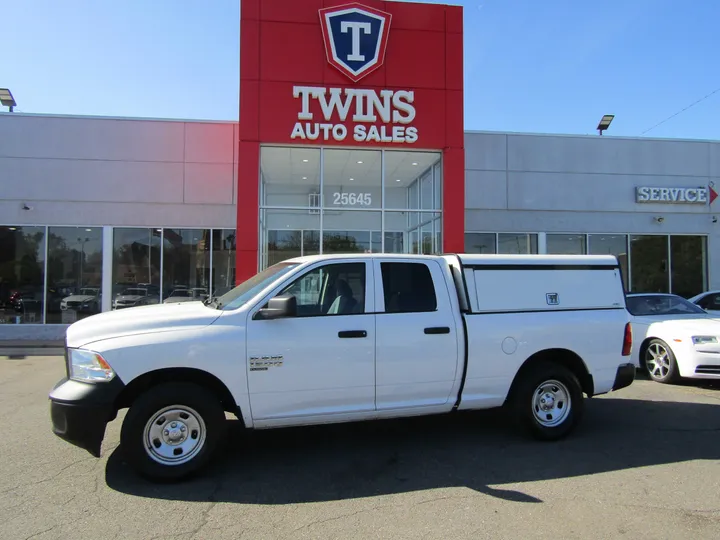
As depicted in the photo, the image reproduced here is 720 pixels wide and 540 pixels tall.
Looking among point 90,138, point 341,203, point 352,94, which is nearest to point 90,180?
point 90,138

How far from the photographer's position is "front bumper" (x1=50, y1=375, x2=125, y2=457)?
12.7 ft

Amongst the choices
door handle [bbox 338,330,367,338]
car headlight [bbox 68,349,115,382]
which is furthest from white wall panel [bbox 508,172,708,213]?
car headlight [bbox 68,349,115,382]

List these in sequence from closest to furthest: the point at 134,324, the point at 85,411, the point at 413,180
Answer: the point at 85,411 < the point at 134,324 < the point at 413,180

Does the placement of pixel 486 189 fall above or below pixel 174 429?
above

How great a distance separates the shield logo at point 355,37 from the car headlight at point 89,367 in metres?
9.76

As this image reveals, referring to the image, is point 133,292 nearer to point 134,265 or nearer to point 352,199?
point 134,265

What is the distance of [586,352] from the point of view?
5230 millimetres

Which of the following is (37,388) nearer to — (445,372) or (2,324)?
(445,372)

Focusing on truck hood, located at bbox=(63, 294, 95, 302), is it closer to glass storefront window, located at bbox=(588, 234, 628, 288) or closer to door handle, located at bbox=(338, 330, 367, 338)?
door handle, located at bbox=(338, 330, 367, 338)

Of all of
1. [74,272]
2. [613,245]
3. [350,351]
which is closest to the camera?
[350,351]

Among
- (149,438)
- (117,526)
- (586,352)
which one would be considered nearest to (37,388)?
(149,438)

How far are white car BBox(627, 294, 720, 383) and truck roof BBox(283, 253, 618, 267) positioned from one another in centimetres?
311

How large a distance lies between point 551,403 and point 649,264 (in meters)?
13.5

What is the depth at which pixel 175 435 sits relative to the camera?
4137mm
